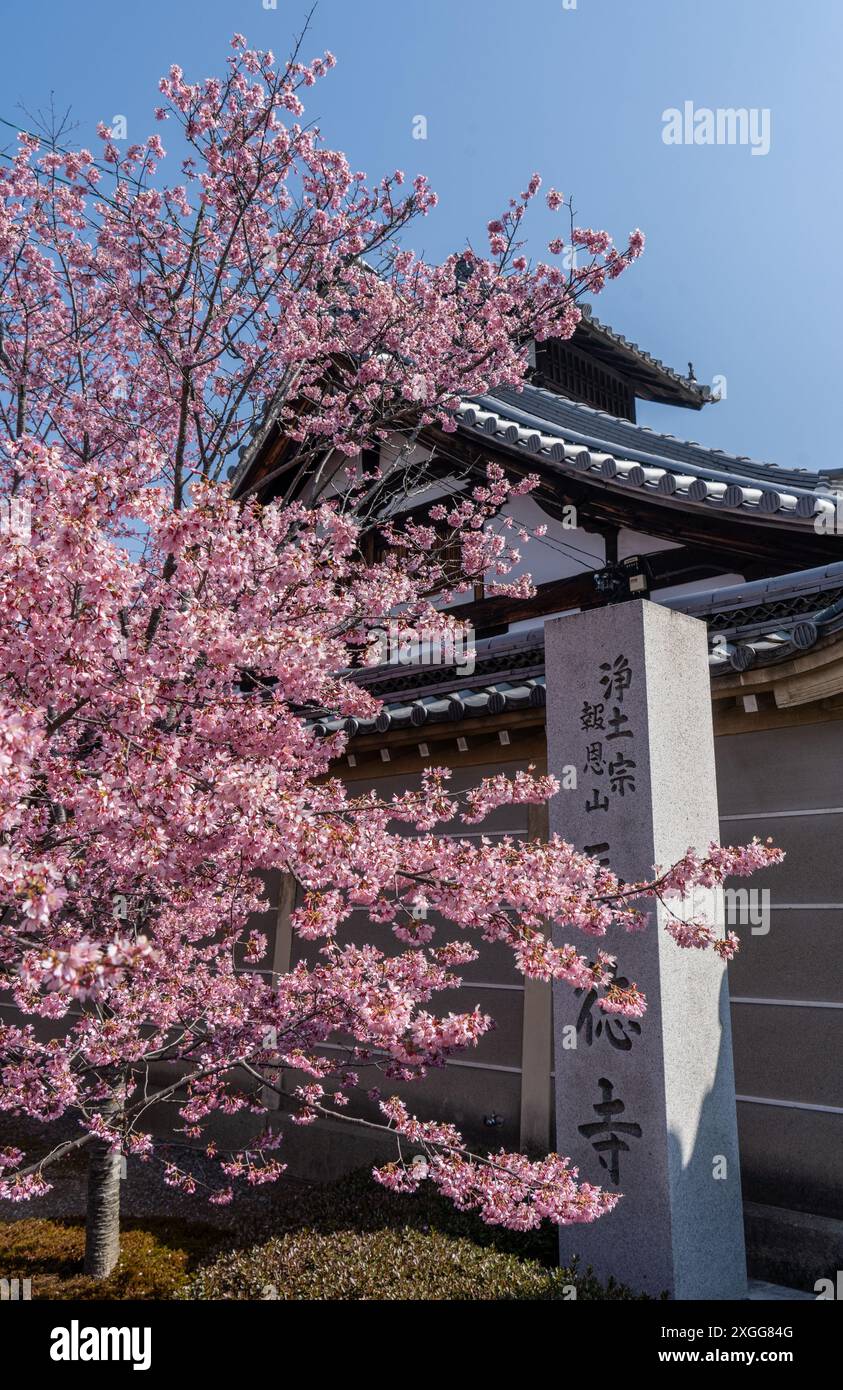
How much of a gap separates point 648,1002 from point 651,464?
5.40 metres

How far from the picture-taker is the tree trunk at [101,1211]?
6383 millimetres

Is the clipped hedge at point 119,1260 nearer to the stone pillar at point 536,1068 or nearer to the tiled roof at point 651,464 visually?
the stone pillar at point 536,1068

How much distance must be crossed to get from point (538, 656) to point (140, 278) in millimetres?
4919

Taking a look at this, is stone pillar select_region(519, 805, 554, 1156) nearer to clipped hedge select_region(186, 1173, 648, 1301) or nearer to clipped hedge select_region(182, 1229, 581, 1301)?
clipped hedge select_region(186, 1173, 648, 1301)

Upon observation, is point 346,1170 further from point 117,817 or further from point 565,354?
point 565,354

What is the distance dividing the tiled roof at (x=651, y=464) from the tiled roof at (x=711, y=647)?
0.66 meters

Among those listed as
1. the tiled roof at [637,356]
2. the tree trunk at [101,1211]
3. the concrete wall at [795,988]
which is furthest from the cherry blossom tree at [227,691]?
the tiled roof at [637,356]

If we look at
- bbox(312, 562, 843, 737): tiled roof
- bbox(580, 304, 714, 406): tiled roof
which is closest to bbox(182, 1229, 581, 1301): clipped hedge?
bbox(312, 562, 843, 737): tiled roof

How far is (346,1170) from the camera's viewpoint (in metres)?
8.85

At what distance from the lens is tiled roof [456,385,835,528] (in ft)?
25.4

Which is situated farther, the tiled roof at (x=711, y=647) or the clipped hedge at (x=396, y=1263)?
the tiled roof at (x=711, y=647)

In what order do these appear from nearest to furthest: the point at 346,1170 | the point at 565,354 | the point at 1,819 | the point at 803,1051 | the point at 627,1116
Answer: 1. the point at 1,819
2. the point at 627,1116
3. the point at 803,1051
4. the point at 346,1170
5. the point at 565,354

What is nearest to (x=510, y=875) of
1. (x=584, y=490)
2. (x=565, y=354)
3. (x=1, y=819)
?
(x=1, y=819)

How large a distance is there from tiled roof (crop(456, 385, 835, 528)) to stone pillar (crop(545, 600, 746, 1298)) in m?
1.99
